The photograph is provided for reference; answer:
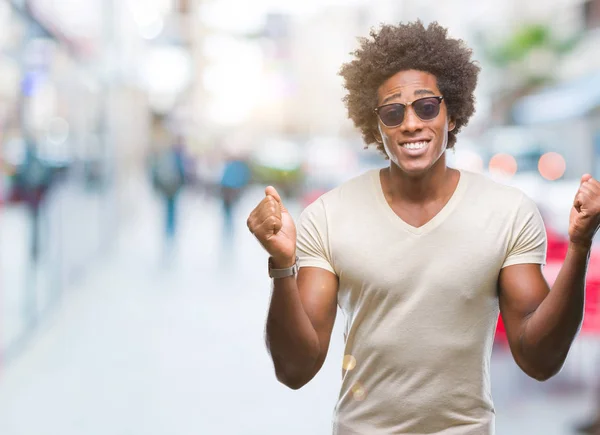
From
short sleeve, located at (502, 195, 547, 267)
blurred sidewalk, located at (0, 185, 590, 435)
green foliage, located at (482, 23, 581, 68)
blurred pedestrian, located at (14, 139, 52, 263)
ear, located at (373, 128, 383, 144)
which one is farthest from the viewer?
green foliage, located at (482, 23, 581, 68)

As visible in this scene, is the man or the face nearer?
the man

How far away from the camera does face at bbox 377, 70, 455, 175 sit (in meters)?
2.17

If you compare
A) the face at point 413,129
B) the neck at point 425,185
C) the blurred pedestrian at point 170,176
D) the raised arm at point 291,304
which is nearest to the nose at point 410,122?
the face at point 413,129

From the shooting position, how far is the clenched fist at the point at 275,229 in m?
2.05

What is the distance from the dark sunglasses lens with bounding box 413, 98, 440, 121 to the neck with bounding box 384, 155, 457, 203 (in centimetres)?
12

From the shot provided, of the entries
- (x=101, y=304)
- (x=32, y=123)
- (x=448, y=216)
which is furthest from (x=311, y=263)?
(x=101, y=304)

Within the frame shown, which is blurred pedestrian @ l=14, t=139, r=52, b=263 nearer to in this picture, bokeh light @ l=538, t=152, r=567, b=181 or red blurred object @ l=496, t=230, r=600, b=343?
red blurred object @ l=496, t=230, r=600, b=343

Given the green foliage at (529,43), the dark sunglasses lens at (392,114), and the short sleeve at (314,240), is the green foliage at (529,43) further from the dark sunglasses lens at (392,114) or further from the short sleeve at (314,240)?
the short sleeve at (314,240)

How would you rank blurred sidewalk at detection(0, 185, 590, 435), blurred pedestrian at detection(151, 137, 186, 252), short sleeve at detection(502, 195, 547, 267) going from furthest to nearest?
blurred pedestrian at detection(151, 137, 186, 252) → blurred sidewalk at detection(0, 185, 590, 435) → short sleeve at detection(502, 195, 547, 267)

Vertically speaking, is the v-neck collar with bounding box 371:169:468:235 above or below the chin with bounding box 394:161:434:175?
below

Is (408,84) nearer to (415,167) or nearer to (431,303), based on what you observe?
(415,167)

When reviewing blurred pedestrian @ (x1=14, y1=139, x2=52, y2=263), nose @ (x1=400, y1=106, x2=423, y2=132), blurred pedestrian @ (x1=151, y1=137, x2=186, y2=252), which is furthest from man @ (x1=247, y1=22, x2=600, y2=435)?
blurred pedestrian @ (x1=151, y1=137, x2=186, y2=252)

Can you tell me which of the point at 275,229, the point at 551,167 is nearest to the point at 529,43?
the point at 551,167

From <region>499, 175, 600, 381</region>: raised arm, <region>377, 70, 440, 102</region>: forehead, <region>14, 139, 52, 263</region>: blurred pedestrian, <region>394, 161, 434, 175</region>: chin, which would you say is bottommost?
<region>499, 175, 600, 381</region>: raised arm
